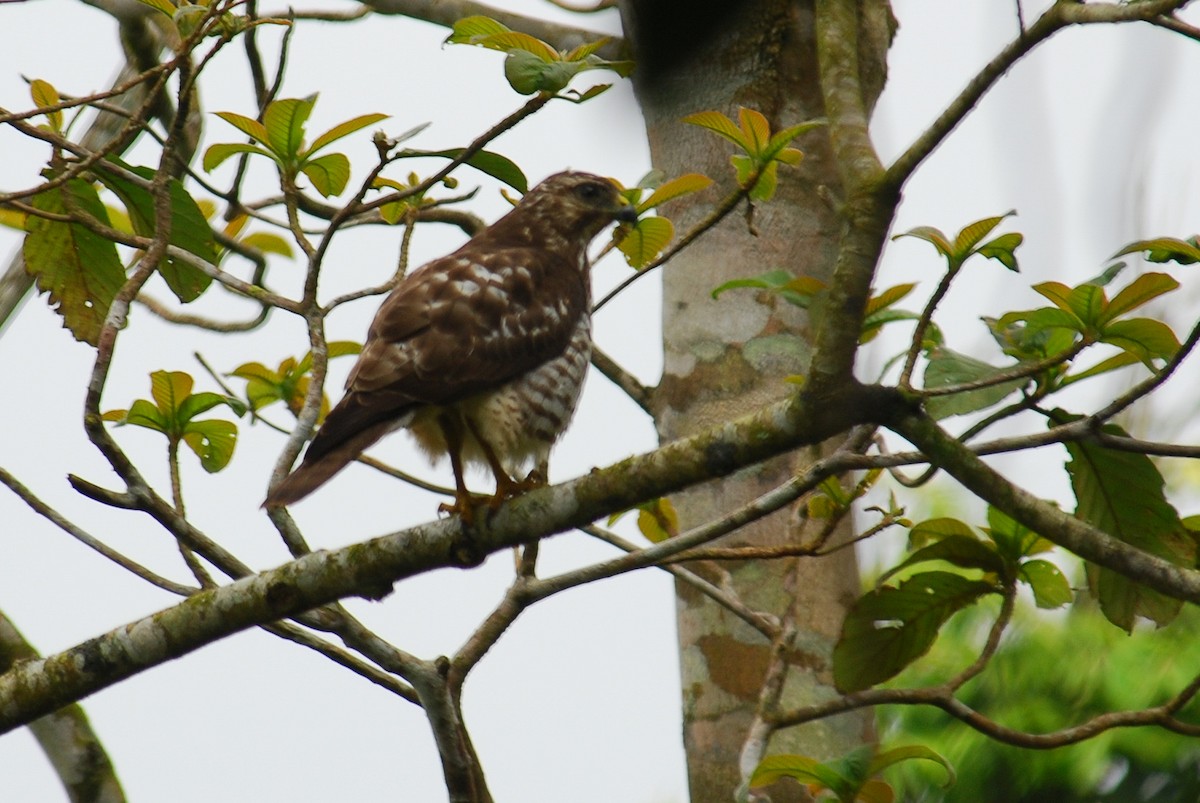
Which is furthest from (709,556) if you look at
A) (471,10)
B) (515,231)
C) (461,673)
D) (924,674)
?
(924,674)

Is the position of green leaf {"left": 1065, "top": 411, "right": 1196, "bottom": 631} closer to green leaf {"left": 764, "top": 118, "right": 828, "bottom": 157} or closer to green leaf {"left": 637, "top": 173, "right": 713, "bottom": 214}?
green leaf {"left": 764, "top": 118, "right": 828, "bottom": 157}

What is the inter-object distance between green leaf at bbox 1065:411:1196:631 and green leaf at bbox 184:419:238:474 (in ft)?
6.69

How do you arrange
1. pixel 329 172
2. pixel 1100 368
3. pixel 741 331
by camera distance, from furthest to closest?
1. pixel 741 331
2. pixel 329 172
3. pixel 1100 368

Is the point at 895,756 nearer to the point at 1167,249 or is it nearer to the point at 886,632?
the point at 886,632

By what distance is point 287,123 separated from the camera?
3.28 meters

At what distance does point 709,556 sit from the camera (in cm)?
302

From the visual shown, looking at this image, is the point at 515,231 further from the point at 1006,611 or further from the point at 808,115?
the point at 1006,611

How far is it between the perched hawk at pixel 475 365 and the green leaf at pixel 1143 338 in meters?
1.48

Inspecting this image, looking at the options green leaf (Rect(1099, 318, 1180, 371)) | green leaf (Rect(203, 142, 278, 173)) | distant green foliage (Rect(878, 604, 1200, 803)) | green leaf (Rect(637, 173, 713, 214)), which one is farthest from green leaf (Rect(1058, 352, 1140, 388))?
distant green foliage (Rect(878, 604, 1200, 803))

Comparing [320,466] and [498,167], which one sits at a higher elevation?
[498,167]

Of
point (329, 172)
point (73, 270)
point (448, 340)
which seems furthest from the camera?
point (448, 340)

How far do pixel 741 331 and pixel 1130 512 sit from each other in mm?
1249

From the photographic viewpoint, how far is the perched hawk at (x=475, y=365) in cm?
352

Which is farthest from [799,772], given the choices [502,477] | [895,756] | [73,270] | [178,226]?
[73,270]
